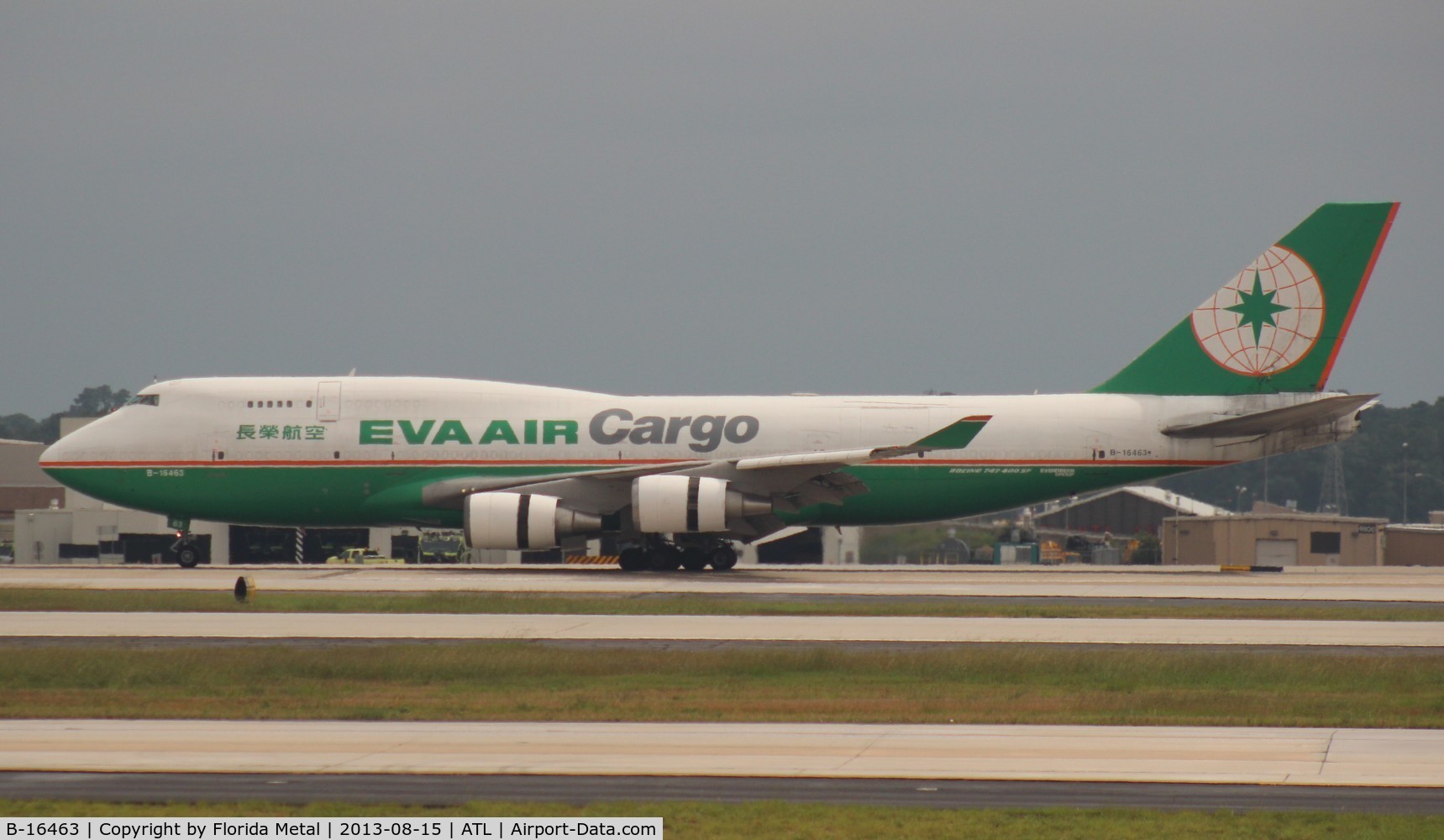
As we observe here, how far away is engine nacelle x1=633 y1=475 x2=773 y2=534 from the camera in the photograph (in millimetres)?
36969

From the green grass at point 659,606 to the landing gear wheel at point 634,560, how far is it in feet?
27.2

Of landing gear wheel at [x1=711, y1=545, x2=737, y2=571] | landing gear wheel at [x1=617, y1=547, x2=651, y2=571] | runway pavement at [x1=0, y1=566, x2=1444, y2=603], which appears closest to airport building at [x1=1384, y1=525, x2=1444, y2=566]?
runway pavement at [x1=0, y1=566, x2=1444, y2=603]

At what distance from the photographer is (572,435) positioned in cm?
3997

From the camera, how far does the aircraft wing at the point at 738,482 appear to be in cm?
3703

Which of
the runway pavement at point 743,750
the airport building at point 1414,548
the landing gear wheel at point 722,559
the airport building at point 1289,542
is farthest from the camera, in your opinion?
the airport building at point 1414,548

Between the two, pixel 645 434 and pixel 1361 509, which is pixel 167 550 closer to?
pixel 645 434

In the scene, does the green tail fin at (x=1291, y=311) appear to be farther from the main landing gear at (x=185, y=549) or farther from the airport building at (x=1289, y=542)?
the main landing gear at (x=185, y=549)

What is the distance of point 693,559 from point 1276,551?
2523 cm

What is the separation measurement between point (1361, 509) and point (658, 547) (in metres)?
149

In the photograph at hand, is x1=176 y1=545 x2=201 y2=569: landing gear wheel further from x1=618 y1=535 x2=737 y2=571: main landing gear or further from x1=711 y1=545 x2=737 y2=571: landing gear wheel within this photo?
x1=711 y1=545 x2=737 y2=571: landing gear wheel

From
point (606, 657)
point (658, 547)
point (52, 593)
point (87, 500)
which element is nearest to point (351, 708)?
point (606, 657)

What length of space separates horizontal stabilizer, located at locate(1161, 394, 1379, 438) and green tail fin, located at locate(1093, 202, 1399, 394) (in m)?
1.30

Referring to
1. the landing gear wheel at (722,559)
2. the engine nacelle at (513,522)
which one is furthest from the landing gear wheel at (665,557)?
the engine nacelle at (513,522)

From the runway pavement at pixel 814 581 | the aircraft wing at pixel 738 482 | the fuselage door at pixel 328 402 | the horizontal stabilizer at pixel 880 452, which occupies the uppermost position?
the fuselage door at pixel 328 402
